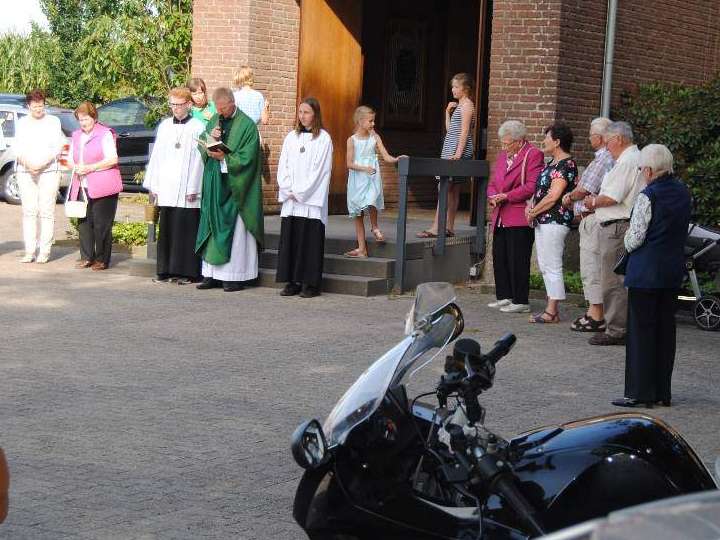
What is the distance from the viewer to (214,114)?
45.3 feet

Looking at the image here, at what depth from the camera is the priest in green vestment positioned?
13594 mm

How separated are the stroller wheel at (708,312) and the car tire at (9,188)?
586 inches

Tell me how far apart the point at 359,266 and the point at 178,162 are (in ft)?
7.56

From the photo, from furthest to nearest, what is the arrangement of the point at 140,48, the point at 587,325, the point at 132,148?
the point at 132,148 < the point at 140,48 < the point at 587,325

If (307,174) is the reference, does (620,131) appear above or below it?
above

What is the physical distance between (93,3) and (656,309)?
38821 mm

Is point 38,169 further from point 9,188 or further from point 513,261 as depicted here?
point 9,188

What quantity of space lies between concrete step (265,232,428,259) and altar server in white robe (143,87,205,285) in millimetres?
1252

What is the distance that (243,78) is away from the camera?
644 inches

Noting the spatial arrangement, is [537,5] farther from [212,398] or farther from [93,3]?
[93,3]

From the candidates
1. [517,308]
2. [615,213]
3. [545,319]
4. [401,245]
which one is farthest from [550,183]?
[401,245]

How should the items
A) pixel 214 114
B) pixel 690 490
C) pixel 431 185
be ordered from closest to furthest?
1. pixel 690 490
2. pixel 214 114
3. pixel 431 185

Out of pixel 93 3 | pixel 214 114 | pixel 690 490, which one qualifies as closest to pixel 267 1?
pixel 214 114

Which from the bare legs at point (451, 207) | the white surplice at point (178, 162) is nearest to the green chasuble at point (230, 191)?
the white surplice at point (178, 162)
